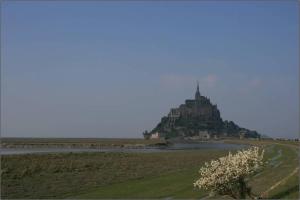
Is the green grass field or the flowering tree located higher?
the flowering tree

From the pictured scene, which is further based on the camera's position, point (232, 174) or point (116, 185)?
point (116, 185)

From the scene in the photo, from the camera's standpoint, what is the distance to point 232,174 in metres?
21.3

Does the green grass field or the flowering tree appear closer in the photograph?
the flowering tree

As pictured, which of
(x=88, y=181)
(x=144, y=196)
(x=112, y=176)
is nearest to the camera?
(x=144, y=196)

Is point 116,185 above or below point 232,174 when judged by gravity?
below

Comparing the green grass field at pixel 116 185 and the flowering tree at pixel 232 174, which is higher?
the flowering tree at pixel 232 174

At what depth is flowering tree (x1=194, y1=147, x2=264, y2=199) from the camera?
21.3 metres

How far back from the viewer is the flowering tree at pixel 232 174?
70.0 feet

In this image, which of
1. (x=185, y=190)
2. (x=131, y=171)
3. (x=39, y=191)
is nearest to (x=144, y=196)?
(x=185, y=190)

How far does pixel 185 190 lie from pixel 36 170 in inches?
943

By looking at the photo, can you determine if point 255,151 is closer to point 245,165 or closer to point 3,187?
point 245,165

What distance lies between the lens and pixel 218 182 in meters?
21.6

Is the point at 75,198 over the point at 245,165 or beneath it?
beneath

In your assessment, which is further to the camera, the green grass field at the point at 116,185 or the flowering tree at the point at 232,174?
the green grass field at the point at 116,185
